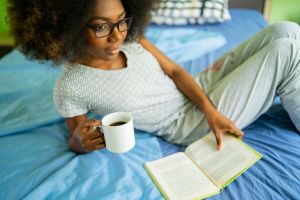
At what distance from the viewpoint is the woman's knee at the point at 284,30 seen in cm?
99

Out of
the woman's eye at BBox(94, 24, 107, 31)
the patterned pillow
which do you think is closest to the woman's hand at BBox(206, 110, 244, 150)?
the woman's eye at BBox(94, 24, 107, 31)

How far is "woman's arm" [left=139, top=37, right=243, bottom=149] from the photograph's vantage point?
0.94m

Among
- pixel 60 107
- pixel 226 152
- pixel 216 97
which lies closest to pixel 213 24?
pixel 216 97

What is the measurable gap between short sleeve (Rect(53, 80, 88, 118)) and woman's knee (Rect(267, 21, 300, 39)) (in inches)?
28.4

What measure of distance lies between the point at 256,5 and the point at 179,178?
188 centimetres

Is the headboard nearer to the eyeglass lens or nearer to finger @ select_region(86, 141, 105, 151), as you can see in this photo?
the eyeglass lens

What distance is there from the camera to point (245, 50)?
1.11m

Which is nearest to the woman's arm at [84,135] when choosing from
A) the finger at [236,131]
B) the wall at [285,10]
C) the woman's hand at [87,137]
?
the woman's hand at [87,137]

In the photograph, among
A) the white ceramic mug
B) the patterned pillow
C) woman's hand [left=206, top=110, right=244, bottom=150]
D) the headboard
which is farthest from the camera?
the headboard

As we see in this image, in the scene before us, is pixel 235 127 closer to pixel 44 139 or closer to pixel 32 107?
pixel 44 139

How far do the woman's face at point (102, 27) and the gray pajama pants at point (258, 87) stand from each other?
40cm

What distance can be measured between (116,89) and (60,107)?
185 millimetres

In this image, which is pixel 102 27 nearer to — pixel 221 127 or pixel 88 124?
pixel 88 124

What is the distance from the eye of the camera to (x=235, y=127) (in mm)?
943
